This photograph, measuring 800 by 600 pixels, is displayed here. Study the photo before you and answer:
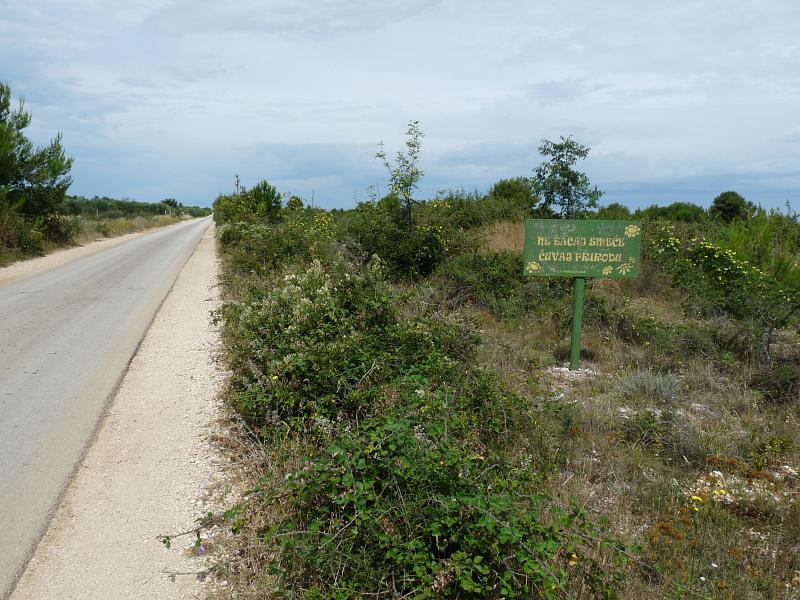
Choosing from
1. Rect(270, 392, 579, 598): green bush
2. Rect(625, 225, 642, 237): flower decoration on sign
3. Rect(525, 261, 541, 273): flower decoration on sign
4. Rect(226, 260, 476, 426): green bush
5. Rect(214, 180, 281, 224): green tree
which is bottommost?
Rect(270, 392, 579, 598): green bush

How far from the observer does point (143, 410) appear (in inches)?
208

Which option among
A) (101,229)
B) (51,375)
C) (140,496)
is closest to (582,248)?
(140,496)

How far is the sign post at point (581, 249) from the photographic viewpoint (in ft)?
26.8

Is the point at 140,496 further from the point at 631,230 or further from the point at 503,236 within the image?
the point at 503,236

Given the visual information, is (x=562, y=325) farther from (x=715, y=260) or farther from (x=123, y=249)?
(x=123, y=249)

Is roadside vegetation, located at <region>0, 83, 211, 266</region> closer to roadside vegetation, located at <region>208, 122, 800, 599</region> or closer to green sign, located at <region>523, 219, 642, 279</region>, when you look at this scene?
roadside vegetation, located at <region>208, 122, 800, 599</region>

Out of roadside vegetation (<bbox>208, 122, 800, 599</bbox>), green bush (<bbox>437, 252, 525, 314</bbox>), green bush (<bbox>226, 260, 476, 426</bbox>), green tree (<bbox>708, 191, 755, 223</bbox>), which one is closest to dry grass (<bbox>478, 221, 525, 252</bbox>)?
green bush (<bbox>437, 252, 525, 314</bbox>)

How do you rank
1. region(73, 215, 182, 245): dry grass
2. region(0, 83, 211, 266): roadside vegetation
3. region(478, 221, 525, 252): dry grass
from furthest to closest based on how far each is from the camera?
region(73, 215, 182, 245): dry grass < region(0, 83, 211, 266): roadside vegetation < region(478, 221, 525, 252): dry grass

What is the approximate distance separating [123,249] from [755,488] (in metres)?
22.4

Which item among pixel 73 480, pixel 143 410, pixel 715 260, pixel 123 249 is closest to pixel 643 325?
pixel 715 260

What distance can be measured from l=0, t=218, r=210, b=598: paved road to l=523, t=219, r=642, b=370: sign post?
5533mm

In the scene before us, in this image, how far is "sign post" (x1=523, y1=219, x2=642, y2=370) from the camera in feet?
26.8

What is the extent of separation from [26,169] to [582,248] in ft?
68.3

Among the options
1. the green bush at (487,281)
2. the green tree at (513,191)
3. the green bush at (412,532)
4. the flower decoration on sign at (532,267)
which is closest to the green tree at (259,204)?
the green tree at (513,191)
